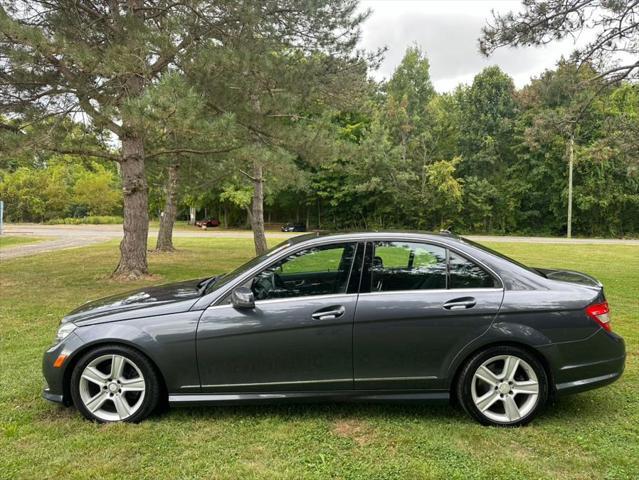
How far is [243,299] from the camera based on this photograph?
337cm

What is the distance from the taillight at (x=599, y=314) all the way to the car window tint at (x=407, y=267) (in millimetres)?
1068

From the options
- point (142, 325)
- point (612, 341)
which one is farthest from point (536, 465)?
point (142, 325)

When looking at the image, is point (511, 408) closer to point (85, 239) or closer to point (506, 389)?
point (506, 389)

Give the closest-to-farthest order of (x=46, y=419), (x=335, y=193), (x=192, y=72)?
1. (x=46, y=419)
2. (x=192, y=72)
3. (x=335, y=193)

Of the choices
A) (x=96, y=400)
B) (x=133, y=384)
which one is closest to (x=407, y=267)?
(x=133, y=384)

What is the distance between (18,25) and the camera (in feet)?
22.8

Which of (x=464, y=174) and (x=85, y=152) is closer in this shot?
(x=85, y=152)

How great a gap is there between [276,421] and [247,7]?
7.92 m

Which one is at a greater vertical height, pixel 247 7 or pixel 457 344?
pixel 247 7

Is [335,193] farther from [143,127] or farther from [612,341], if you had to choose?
[612,341]

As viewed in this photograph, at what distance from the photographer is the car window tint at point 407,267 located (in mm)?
3543

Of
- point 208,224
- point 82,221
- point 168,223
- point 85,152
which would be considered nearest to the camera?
point 85,152

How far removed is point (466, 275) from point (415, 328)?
582 millimetres

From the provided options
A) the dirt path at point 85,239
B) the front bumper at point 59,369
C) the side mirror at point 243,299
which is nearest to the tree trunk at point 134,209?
the front bumper at point 59,369
